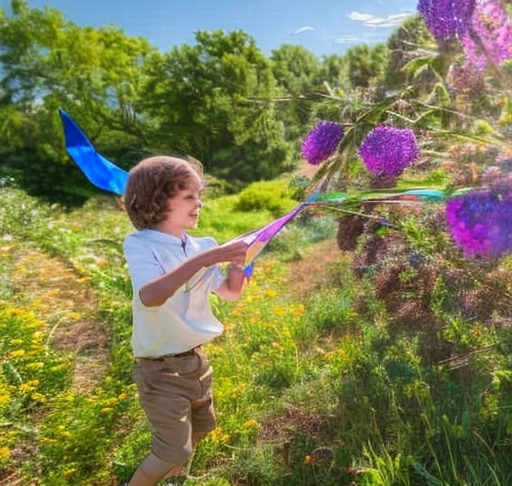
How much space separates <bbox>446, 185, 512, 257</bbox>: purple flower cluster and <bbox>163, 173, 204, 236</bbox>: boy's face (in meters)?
0.74

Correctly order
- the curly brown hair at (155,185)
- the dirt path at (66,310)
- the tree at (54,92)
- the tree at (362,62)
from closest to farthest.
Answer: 1. the curly brown hair at (155,185)
2. the dirt path at (66,310)
3. the tree at (54,92)
4. the tree at (362,62)

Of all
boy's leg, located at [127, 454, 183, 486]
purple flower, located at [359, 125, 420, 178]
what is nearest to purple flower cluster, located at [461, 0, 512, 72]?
purple flower, located at [359, 125, 420, 178]

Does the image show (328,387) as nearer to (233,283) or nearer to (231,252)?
(233,283)

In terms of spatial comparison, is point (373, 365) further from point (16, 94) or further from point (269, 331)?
point (16, 94)

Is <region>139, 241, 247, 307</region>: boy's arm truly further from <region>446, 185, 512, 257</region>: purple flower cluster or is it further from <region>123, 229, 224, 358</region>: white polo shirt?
<region>446, 185, 512, 257</region>: purple flower cluster

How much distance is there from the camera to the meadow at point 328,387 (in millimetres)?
2297

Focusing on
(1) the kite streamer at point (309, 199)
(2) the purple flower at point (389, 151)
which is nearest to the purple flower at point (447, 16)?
(2) the purple flower at point (389, 151)

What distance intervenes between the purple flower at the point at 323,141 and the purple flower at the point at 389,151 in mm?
221

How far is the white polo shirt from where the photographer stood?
1.87 meters

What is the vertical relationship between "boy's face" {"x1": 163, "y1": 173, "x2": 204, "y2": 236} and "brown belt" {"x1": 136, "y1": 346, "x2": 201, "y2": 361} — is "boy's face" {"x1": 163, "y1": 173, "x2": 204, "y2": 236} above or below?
above

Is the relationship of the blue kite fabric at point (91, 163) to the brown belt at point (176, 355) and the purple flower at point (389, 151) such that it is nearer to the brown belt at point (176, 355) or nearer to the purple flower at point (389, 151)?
the brown belt at point (176, 355)

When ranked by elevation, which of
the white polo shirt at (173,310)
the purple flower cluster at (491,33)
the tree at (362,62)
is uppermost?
the tree at (362,62)

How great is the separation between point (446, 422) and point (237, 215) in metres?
8.57

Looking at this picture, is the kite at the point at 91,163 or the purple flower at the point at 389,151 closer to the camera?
the purple flower at the point at 389,151
